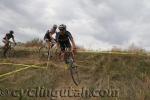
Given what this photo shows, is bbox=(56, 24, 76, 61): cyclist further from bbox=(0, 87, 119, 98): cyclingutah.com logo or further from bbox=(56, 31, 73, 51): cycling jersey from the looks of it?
bbox=(0, 87, 119, 98): cyclingutah.com logo

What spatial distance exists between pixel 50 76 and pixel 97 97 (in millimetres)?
4030

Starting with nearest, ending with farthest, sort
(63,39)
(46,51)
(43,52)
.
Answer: (63,39), (46,51), (43,52)

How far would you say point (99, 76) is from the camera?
64.2ft

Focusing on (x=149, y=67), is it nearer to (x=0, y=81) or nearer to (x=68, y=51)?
(x=68, y=51)

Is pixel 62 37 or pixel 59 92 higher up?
pixel 62 37

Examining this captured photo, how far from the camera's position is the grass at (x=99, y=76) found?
17344 mm

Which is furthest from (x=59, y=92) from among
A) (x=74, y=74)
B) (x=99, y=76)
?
(x=99, y=76)

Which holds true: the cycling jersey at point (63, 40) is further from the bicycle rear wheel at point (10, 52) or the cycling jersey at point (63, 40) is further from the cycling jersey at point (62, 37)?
the bicycle rear wheel at point (10, 52)

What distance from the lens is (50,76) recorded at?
19.7 meters

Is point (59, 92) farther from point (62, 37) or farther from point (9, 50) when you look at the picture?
point (9, 50)

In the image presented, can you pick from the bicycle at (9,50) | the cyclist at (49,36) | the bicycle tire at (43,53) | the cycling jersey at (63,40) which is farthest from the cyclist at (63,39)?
the bicycle at (9,50)

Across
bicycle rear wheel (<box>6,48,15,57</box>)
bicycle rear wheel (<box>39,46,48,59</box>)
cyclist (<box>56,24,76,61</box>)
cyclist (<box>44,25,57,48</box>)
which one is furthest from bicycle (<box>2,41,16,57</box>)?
cyclist (<box>56,24,76,61</box>)

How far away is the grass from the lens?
17.3 metres

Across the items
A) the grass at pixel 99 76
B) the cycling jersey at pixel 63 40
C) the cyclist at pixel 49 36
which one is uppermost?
the cyclist at pixel 49 36
